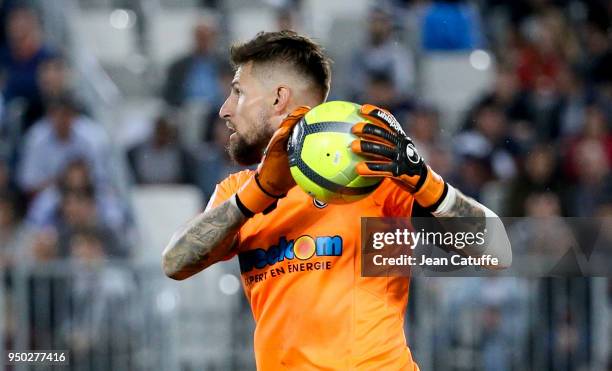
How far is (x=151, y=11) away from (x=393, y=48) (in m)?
2.91

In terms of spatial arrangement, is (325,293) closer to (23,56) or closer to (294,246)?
(294,246)

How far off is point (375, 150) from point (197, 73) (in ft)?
26.4

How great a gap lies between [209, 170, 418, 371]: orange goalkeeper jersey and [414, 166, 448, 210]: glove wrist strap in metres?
0.33

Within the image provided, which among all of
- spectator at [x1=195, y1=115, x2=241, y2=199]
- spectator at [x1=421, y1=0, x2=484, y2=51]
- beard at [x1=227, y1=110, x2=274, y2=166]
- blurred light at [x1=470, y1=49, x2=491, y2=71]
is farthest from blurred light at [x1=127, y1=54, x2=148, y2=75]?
beard at [x1=227, y1=110, x2=274, y2=166]

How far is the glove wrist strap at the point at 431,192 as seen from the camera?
4281 millimetres

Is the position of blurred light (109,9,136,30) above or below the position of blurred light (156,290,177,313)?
above

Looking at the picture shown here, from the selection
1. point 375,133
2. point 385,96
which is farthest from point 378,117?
point 385,96

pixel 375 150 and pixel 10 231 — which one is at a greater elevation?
pixel 10 231

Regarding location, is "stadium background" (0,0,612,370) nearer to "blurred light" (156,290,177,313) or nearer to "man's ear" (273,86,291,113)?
"blurred light" (156,290,177,313)

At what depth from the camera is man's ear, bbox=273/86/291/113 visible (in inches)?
193

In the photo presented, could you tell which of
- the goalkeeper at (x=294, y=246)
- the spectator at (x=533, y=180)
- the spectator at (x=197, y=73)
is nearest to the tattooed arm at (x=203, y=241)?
the goalkeeper at (x=294, y=246)

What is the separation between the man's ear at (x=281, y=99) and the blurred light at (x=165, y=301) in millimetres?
4488

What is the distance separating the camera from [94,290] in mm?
9016

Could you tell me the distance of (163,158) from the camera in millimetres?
11070
